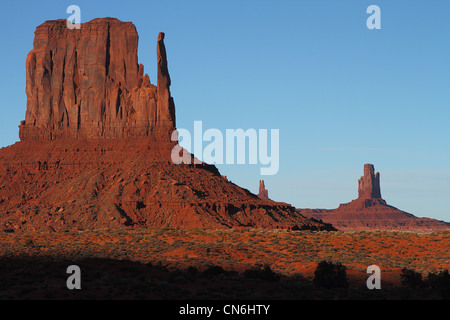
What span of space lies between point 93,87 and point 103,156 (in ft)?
41.2

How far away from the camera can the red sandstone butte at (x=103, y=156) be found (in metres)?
82.3

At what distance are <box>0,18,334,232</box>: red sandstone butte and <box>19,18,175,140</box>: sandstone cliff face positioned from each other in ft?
0.50

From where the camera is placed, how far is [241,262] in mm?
48375

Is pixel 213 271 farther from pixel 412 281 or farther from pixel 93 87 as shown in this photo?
pixel 93 87

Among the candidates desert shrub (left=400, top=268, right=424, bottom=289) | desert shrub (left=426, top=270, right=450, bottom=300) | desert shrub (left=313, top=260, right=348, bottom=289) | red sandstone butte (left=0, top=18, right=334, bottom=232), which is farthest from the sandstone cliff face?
desert shrub (left=426, top=270, right=450, bottom=300)

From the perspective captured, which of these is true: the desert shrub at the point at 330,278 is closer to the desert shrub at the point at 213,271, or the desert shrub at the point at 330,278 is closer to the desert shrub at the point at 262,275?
the desert shrub at the point at 262,275

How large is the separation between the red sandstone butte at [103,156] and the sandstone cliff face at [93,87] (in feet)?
0.50

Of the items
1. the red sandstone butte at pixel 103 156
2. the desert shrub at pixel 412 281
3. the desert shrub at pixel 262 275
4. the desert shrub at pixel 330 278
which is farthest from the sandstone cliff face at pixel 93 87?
the desert shrub at pixel 412 281

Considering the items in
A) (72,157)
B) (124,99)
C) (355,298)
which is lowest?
(355,298)

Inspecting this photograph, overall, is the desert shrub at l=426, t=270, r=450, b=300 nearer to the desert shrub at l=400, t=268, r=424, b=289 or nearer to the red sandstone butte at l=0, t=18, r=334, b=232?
the desert shrub at l=400, t=268, r=424, b=289

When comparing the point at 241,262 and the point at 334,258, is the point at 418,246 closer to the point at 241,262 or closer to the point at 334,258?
the point at 334,258

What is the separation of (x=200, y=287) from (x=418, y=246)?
31.1 m

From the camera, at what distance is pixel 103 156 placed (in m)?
96.2

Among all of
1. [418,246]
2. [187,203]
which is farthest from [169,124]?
[418,246]
